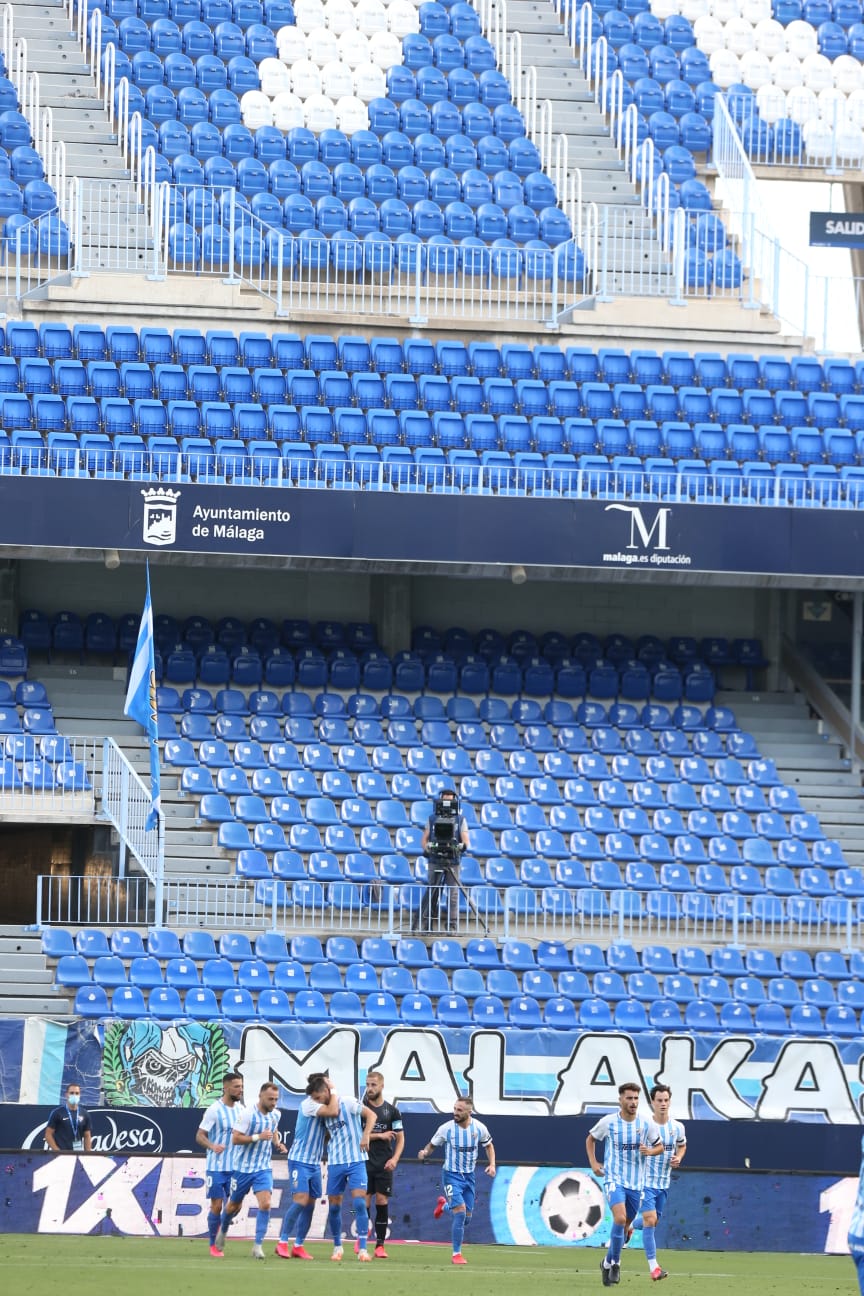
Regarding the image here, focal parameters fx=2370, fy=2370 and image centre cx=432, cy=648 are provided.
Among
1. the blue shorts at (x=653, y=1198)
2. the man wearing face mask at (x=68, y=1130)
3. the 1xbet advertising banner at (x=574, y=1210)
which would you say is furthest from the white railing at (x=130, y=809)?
the blue shorts at (x=653, y=1198)

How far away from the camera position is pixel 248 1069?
24312mm

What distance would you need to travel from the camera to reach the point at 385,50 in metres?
37.9

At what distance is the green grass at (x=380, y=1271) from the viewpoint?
16.5 m

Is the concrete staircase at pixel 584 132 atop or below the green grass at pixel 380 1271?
atop

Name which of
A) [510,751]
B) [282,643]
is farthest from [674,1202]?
[282,643]

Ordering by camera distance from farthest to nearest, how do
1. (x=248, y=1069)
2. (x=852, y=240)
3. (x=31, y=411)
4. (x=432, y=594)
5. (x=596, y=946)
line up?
(x=852, y=240), (x=432, y=594), (x=31, y=411), (x=596, y=946), (x=248, y=1069)

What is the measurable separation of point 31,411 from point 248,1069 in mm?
10026

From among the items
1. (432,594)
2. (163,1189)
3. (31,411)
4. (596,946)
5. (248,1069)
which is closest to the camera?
(163,1189)

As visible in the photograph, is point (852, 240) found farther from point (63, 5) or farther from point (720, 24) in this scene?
point (63, 5)

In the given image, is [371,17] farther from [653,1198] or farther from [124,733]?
[653,1198]

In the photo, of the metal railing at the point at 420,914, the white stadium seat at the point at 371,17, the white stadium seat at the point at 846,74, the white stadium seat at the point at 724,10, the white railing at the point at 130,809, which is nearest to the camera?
the metal railing at the point at 420,914

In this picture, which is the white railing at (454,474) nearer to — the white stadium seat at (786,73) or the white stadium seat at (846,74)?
the white stadium seat at (786,73)

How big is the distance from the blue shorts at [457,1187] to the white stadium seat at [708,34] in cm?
2519

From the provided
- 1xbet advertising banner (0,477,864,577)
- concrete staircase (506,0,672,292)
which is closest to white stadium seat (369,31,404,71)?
concrete staircase (506,0,672,292)
